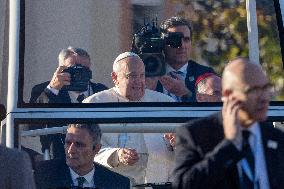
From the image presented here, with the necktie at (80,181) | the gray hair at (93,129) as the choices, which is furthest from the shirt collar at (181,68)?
the necktie at (80,181)

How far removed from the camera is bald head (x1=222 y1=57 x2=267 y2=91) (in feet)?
17.2

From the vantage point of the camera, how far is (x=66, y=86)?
6648 mm

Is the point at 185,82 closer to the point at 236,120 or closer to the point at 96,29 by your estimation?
the point at 96,29

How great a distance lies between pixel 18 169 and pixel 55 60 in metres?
0.70

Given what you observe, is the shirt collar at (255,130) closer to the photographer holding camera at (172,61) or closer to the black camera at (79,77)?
the photographer holding camera at (172,61)

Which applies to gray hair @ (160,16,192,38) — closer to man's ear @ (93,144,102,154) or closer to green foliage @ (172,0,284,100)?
green foliage @ (172,0,284,100)

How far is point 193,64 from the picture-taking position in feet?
21.5

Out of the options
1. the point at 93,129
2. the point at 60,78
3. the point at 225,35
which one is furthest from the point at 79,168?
the point at 225,35

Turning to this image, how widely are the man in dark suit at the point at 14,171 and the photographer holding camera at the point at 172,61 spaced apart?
2.71 ft

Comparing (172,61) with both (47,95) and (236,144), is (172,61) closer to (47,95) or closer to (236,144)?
(47,95)

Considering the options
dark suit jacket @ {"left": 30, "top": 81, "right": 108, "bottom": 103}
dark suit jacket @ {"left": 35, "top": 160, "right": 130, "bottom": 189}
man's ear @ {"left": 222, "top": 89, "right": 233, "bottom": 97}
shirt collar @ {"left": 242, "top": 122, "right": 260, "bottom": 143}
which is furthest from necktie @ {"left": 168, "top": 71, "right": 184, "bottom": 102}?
man's ear @ {"left": 222, "top": 89, "right": 233, "bottom": 97}

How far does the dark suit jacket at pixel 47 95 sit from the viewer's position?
649 cm

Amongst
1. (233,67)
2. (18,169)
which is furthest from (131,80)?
(233,67)

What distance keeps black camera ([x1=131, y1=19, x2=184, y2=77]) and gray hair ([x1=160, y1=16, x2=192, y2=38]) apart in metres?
0.03
